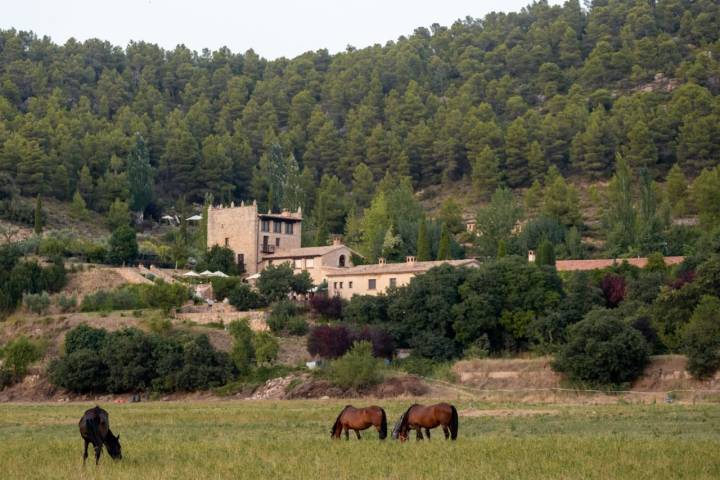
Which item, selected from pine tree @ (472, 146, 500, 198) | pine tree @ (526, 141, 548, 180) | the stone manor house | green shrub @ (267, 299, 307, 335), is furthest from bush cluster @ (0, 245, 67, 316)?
pine tree @ (526, 141, 548, 180)

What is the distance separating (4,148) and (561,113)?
56.6m

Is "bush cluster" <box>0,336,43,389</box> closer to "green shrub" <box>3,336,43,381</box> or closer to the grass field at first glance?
"green shrub" <box>3,336,43,381</box>

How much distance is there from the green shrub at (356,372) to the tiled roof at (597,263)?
22.8 meters

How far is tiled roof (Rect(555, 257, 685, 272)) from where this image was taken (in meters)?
73.9

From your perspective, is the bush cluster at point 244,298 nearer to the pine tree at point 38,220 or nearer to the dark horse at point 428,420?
the pine tree at point 38,220

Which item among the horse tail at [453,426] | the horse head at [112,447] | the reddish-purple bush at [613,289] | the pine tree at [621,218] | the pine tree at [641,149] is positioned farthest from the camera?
the pine tree at [641,149]

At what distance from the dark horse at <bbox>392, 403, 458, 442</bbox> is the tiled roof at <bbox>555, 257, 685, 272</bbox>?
46.9 meters

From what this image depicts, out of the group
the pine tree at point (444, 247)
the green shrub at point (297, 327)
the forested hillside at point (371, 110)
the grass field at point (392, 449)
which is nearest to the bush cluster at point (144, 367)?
the green shrub at point (297, 327)

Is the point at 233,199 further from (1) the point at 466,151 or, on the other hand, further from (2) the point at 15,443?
(2) the point at 15,443

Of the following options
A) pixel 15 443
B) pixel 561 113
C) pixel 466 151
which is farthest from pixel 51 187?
pixel 15 443

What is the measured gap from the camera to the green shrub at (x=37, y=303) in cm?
7288

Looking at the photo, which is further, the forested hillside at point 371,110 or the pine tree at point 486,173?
the pine tree at point 486,173

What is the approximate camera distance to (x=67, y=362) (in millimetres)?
59688

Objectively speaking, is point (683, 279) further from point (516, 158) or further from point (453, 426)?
point (516, 158)
